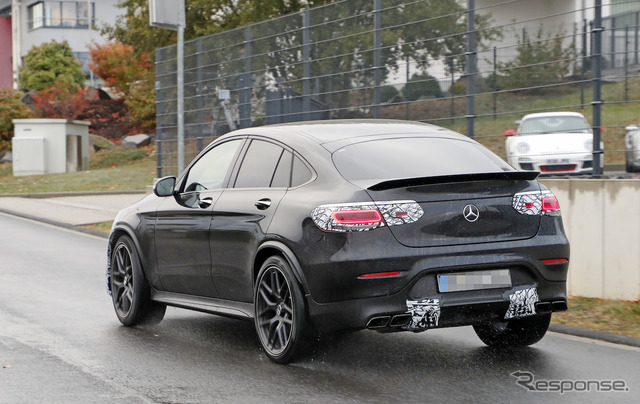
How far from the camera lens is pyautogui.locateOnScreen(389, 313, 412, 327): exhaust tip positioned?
6.48 meters

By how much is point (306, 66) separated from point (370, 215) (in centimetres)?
907

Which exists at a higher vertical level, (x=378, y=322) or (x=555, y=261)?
(x=555, y=261)

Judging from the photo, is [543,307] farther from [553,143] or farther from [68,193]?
[68,193]

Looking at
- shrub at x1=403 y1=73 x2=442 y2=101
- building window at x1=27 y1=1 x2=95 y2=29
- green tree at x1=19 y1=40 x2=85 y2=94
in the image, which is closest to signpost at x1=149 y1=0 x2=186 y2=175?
shrub at x1=403 y1=73 x2=442 y2=101

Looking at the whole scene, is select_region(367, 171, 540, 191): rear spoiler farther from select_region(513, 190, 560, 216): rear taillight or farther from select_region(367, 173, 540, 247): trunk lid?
select_region(513, 190, 560, 216): rear taillight

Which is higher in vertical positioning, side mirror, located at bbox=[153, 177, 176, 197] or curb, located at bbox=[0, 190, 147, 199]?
side mirror, located at bbox=[153, 177, 176, 197]

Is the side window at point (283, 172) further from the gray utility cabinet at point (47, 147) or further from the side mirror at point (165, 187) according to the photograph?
the gray utility cabinet at point (47, 147)

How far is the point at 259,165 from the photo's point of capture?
7672 millimetres

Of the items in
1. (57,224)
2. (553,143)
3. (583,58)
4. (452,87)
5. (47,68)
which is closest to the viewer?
(583,58)

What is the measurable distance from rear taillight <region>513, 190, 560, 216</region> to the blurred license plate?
424 millimetres

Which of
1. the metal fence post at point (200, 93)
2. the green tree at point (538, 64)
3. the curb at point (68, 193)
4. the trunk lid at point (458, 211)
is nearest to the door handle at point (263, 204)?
the trunk lid at point (458, 211)

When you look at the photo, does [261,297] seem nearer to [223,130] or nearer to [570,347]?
[570,347]

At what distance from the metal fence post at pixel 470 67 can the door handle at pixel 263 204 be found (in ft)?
17.3

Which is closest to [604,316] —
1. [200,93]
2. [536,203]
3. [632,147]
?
[632,147]
